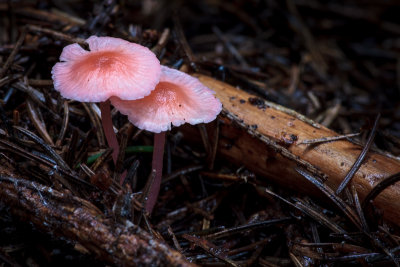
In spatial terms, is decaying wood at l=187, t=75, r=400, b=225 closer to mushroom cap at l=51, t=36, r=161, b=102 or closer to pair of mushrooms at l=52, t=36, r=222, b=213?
pair of mushrooms at l=52, t=36, r=222, b=213

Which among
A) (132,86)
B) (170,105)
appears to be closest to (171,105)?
(170,105)

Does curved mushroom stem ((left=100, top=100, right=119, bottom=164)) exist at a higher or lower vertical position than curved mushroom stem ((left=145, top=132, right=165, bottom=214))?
higher

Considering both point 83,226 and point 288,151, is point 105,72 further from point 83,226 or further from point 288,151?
point 288,151

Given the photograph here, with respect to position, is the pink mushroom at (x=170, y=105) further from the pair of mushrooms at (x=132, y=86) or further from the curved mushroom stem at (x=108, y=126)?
the curved mushroom stem at (x=108, y=126)

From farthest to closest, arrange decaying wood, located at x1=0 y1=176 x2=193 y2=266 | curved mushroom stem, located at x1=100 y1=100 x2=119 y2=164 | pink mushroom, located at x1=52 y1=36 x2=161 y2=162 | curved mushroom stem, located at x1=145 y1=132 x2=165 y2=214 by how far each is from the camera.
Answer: curved mushroom stem, located at x1=145 y1=132 x2=165 y2=214 < curved mushroom stem, located at x1=100 y1=100 x2=119 y2=164 < pink mushroom, located at x1=52 y1=36 x2=161 y2=162 < decaying wood, located at x1=0 y1=176 x2=193 y2=266

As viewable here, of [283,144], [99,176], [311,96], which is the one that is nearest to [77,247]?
[99,176]

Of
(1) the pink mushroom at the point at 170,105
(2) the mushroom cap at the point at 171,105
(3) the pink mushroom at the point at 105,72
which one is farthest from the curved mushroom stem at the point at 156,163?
(3) the pink mushroom at the point at 105,72

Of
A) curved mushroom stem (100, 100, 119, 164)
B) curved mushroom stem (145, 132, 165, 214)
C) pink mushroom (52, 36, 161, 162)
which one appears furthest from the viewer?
curved mushroom stem (145, 132, 165, 214)

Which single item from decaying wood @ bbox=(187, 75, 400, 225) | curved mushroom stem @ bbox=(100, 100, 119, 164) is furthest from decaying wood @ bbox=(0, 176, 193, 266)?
decaying wood @ bbox=(187, 75, 400, 225)

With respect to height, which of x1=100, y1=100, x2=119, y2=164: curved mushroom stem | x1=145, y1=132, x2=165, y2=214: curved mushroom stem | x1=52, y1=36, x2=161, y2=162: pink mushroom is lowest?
x1=145, y1=132, x2=165, y2=214: curved mushroom stem
